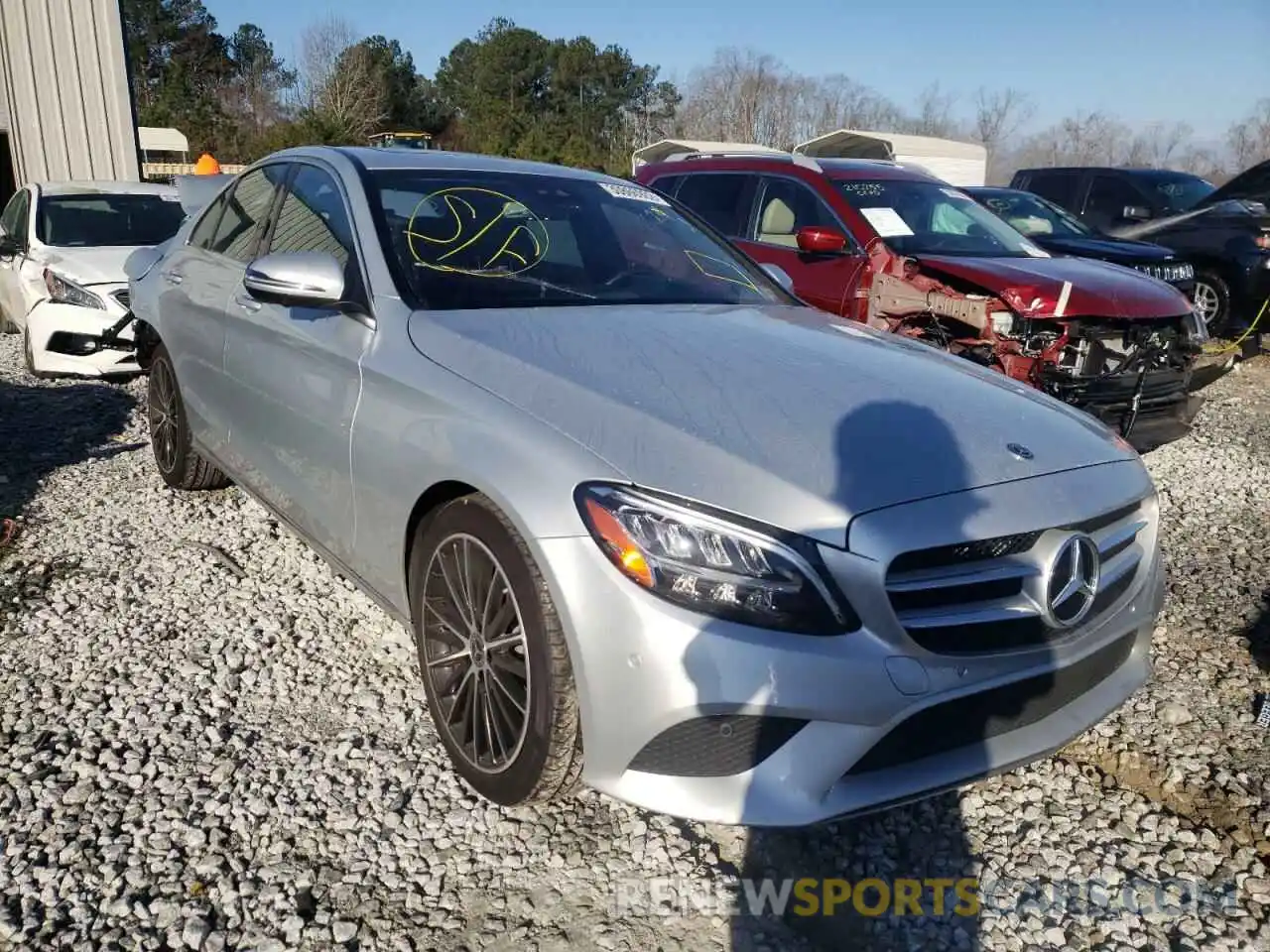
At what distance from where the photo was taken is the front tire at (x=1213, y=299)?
34.6 ft

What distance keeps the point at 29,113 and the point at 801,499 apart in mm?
14953

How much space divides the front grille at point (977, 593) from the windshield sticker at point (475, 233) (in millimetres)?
1735

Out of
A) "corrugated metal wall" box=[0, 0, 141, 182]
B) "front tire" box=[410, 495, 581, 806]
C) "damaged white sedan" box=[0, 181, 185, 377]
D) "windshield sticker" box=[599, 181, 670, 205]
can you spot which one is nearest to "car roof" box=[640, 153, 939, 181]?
"windshield sticker" box=[599, 181, 670, 205]

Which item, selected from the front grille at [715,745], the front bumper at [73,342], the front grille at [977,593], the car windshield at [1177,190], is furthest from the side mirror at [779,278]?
the car windshield at [1177,190]

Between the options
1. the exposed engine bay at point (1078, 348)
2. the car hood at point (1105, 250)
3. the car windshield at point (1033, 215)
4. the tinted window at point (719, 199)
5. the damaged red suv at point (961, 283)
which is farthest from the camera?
the car windshield at point (1033, 215)

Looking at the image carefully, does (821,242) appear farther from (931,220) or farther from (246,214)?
(246,214)

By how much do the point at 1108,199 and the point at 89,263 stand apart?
10984mm

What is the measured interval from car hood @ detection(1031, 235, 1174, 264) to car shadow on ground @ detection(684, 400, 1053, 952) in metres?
6.56

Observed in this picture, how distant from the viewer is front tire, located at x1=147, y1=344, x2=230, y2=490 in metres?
4.74

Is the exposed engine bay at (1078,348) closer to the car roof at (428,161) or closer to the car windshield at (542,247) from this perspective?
the car windshield at (542,247)

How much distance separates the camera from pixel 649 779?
2.16 m

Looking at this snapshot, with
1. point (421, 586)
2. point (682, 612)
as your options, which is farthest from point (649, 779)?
point (421, 586)

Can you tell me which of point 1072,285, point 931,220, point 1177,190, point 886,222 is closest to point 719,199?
point 886,222

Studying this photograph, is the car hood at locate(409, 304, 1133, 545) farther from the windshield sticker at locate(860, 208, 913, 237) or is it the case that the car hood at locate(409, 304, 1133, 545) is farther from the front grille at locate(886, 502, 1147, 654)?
the windshield sticker at locate(860, 208, 913, 237)
